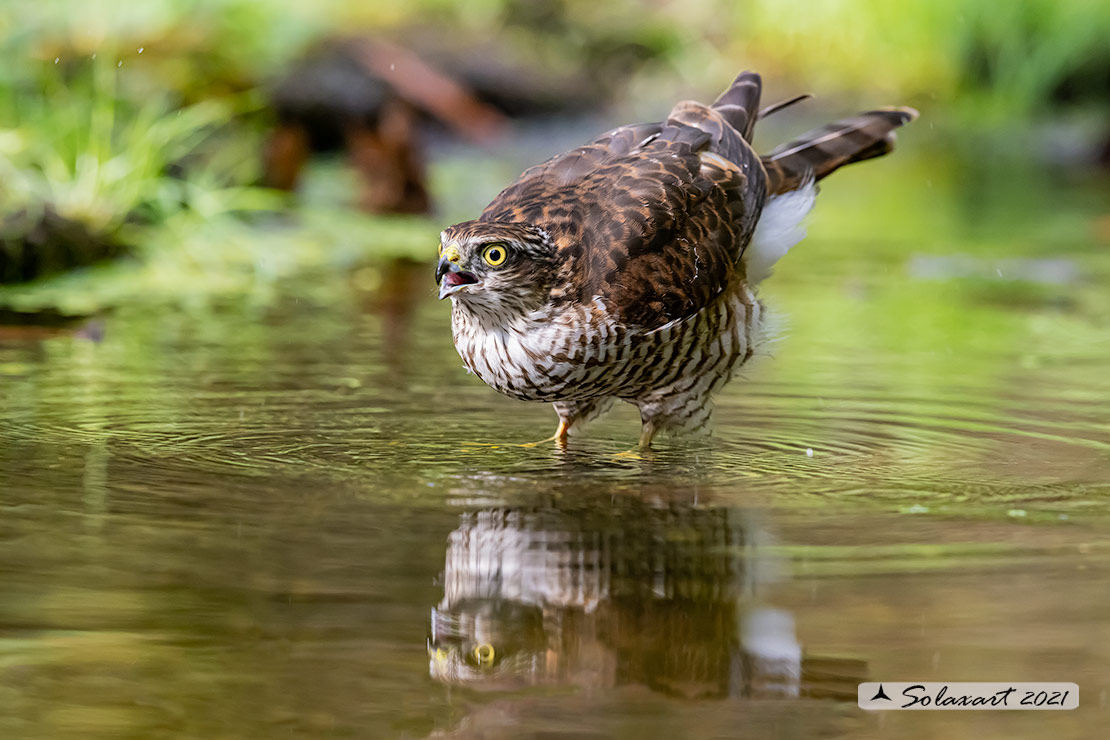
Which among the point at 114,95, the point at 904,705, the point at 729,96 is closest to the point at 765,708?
the point at 904,705

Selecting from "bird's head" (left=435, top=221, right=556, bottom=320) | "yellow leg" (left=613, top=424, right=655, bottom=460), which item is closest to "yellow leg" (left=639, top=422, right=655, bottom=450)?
"yellow leg" (left=613, top=424, right=655, bottom=460)

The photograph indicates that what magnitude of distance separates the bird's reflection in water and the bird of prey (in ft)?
1.95

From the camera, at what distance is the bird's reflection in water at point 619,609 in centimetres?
266

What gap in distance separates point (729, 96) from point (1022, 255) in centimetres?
428

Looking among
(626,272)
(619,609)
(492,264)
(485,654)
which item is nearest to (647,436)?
(626,272)

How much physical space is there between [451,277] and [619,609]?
1.36 meters

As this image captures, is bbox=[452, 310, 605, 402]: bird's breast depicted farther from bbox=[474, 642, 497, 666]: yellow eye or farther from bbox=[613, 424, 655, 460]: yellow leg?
bbox=[474, 642, 497, 666]: yellow eye

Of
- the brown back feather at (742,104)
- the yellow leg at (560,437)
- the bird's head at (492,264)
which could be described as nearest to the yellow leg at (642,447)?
the yellow leg at (560,437)

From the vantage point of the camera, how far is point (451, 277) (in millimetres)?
4129

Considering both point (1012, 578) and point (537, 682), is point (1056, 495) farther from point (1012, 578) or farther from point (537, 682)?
point (537, 682)

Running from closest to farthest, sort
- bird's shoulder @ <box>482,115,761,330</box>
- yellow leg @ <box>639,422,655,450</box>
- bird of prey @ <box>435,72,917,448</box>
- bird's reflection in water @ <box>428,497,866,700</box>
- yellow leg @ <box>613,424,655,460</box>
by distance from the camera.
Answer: bird's reflection in water @ <box>428,497,866,700</box>
bird of prey @ <box>435,72,917,448</box>
bird's shoulder @ <box>482,115,761,330</box>
yellow leg @ <box>613,424,655,460</box>
yellow leg @ <box>639,422,655,450</box>

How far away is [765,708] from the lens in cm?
254

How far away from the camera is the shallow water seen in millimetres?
2559

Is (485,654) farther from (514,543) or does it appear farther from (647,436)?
(647,436)
